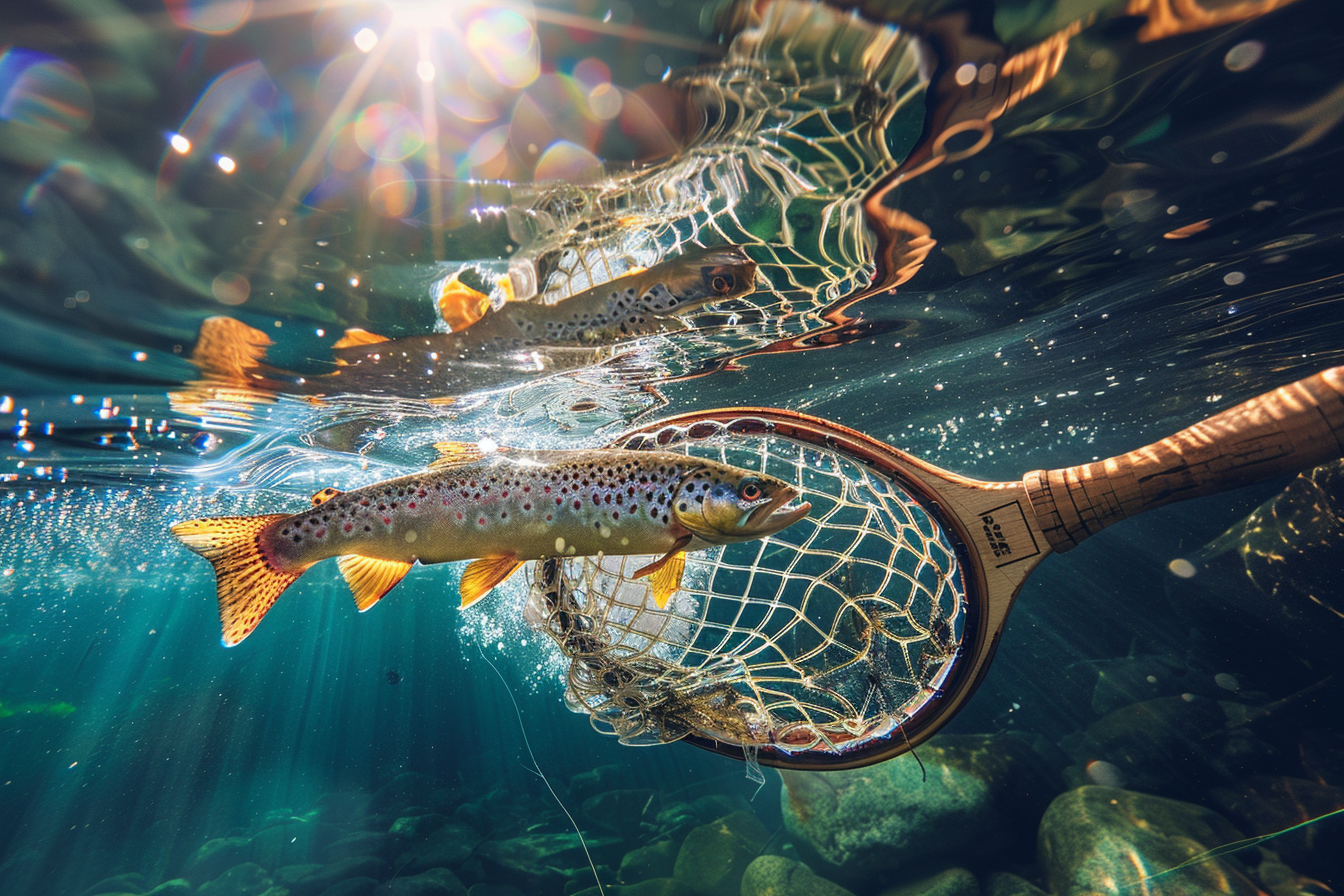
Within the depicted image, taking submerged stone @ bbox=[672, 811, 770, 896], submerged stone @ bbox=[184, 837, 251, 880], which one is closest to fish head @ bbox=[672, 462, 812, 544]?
submerged stone @ bbox=[672, 811, 770, 896]

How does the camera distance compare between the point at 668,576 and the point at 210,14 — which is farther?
the point at 210,14

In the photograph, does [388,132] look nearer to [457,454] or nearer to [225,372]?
[457,454]

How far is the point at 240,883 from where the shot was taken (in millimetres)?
12867

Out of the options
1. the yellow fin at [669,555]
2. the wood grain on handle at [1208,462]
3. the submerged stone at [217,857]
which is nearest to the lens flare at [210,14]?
the yellow fin at [669,555]

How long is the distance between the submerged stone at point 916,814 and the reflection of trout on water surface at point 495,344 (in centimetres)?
828

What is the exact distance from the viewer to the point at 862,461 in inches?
115

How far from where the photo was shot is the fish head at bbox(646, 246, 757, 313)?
518 cm

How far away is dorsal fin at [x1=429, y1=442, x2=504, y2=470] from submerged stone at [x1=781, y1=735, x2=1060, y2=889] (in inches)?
361

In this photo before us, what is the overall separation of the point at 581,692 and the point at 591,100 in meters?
3.84

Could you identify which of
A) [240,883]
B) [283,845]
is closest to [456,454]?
[240,883]

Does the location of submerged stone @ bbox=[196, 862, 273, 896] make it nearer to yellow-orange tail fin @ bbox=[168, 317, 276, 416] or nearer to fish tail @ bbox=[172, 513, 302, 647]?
yellow-orange tail fin @ bbox=[168, 317, 276, 416]

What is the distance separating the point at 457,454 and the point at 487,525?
0.52 m

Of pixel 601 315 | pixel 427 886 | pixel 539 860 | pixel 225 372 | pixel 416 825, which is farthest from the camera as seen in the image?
pixel 416 825

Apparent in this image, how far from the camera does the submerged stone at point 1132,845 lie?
20.9 ft
